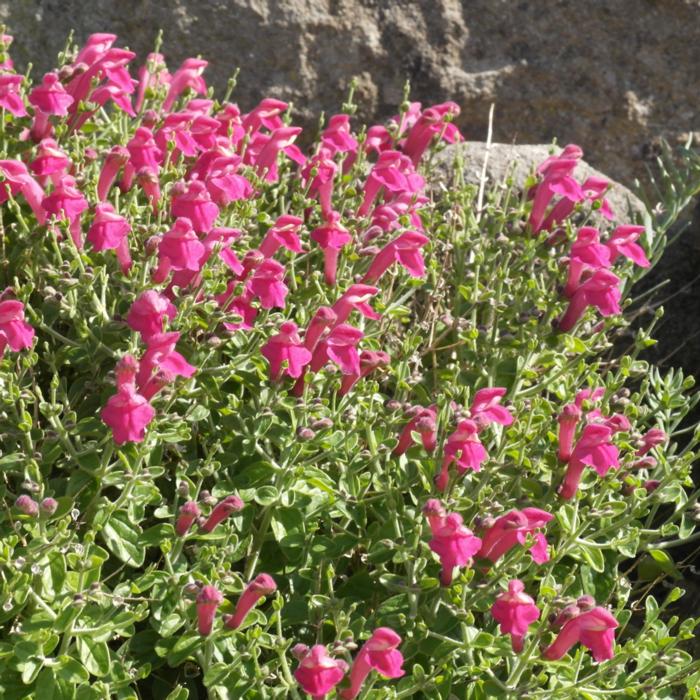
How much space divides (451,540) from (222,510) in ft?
1.81

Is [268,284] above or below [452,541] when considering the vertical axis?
above

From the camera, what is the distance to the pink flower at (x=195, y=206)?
3.33 m

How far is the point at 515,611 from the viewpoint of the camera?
2834 mm

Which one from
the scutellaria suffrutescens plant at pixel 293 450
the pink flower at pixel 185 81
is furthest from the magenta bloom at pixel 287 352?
the pink flower at pixel 185 81

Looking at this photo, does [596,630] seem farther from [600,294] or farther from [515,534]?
[600,294]

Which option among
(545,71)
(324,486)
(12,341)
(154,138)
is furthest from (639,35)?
(12,341)

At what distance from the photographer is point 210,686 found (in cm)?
284

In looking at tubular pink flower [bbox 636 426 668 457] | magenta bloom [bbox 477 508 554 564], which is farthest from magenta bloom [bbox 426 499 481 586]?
tubular pink flower [bbox 636 426 668 457]

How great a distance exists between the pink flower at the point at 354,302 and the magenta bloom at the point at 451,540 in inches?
26.3

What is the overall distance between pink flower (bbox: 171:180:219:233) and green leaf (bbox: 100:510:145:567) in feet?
2.65

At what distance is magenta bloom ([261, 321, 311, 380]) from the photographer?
10.3 ft

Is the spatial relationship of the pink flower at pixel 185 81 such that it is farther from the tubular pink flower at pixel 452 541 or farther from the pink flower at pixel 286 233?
the tubular pink flower at pixel 452 541

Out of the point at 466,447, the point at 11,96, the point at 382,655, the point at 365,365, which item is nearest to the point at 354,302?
the point at 365,365

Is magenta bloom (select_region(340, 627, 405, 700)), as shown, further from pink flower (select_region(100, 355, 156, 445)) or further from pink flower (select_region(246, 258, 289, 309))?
pink flower (select_region(246, 258, 289, 309))
